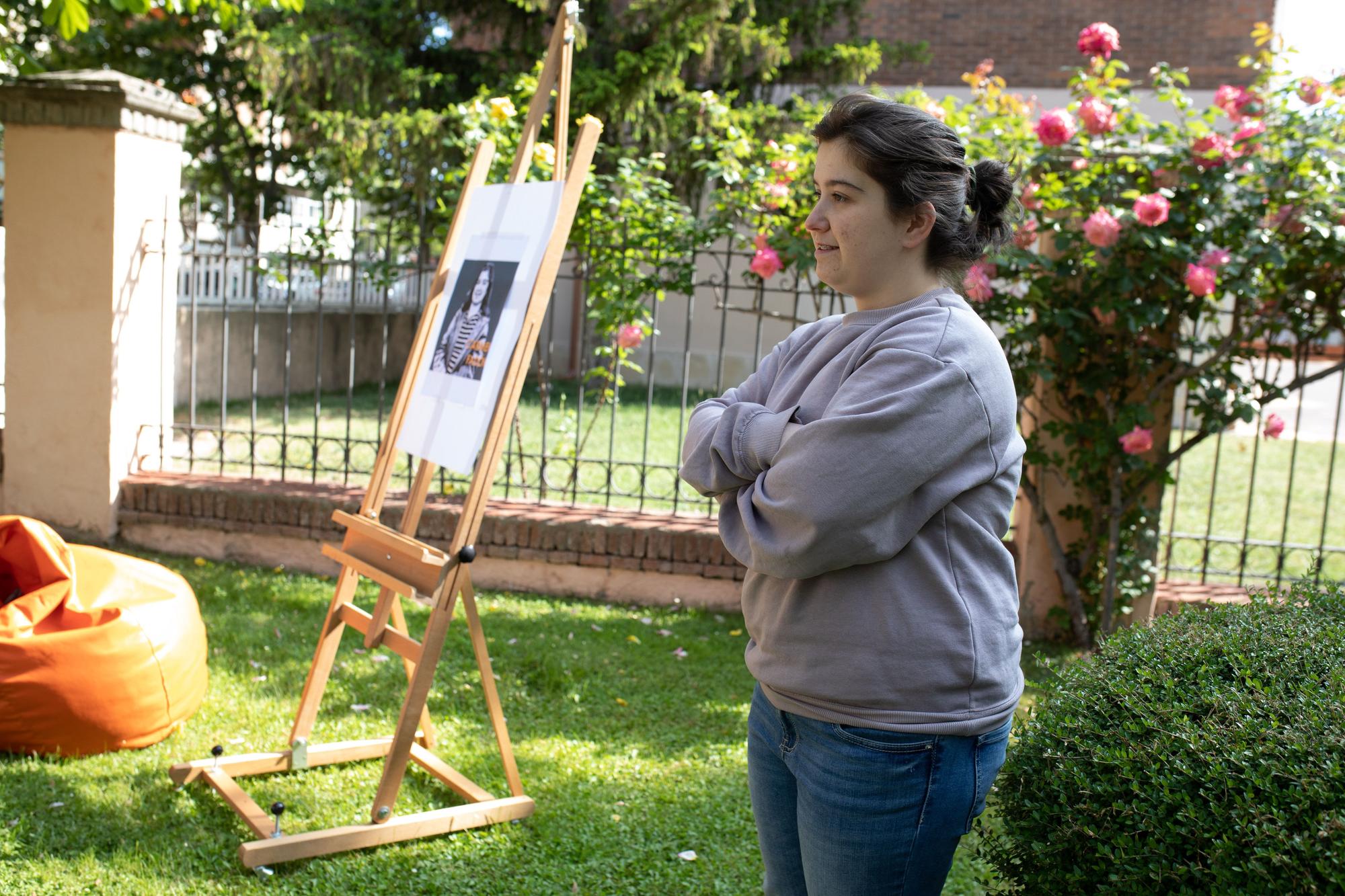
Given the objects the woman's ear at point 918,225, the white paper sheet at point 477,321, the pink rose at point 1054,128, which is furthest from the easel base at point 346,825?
the pink rose at point 1054,128

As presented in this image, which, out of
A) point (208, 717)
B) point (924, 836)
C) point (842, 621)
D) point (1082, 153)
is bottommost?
point (208, 717)

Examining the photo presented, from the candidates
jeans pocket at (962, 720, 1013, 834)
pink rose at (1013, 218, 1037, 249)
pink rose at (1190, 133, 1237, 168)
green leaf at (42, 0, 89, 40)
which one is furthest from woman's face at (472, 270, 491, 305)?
pink rose at (1190, 133, 1237, 168)

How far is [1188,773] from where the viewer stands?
5.26ft

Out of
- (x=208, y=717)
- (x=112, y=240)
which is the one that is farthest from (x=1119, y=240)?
(x=112, y=240)

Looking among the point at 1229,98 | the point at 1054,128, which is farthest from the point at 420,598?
the point at 1229,98

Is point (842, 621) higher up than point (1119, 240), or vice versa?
point (1119, 240)

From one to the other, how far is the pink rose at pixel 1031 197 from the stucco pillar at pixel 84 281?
4327 millimetres

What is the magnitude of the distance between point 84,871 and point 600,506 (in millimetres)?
3378

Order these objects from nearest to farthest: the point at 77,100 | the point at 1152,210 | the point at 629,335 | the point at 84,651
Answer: the point at 84,651, the point at 1152,210, the point at 77,100, the point at 629,335

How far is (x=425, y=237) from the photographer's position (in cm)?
615

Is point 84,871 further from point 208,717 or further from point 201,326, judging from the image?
point 201,326

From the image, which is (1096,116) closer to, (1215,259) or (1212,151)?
(1212,151)

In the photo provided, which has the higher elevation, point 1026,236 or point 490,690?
point 1026,236

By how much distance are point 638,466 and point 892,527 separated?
4.51 metres
